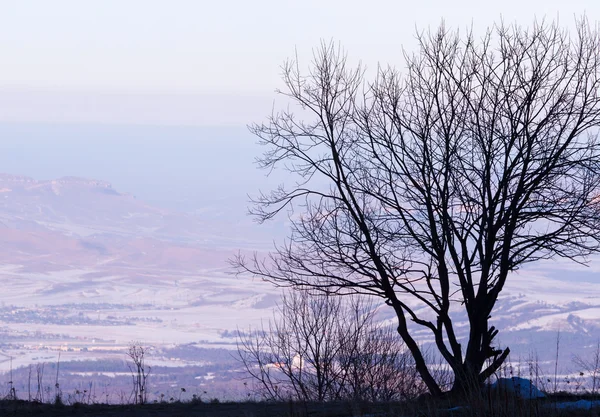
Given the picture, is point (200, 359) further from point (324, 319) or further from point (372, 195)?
point (372, 195)

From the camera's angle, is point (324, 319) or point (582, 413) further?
point (324, 319)

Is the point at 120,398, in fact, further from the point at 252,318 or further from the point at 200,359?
the point at 252,318

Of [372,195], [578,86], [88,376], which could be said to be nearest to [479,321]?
[372,195]

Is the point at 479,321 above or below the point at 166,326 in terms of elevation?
below

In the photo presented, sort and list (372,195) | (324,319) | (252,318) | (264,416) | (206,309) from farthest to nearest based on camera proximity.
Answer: (206,309) < (252,318) < (324,319) < (372,195) < (264,416)

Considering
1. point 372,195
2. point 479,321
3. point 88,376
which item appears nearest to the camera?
point 479,321

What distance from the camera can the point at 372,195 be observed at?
46.3 ft

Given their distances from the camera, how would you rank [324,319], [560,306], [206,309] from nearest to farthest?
[324,319], [560,306], [206,309]

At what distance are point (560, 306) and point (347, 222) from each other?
140159 mm

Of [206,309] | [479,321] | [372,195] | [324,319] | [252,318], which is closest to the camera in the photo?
[479,321]

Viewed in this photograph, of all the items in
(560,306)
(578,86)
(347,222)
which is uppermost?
(560,306)

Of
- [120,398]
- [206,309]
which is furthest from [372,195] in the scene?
[206,309]

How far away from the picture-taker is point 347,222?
1420 centimetres

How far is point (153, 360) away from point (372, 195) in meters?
115
